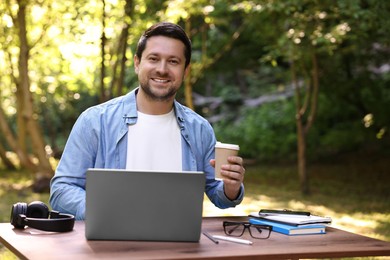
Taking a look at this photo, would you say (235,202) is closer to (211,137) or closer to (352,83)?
(211,137)

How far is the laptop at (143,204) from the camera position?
2.72 m

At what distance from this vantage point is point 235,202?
349 centimetres

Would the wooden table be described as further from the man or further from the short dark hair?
the short dark hair

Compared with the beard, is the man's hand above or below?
below

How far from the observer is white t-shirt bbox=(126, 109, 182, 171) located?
3619 millimetres

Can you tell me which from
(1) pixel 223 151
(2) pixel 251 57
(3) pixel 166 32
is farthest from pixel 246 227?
(2) pixel 251 57

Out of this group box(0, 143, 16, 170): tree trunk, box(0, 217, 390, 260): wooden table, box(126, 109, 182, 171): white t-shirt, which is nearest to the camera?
box(0, 217, 390, 260): wooden table

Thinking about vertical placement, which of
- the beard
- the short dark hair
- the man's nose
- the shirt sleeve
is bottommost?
the shirt sleeve

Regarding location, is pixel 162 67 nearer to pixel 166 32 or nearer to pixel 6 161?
pixel 166 32

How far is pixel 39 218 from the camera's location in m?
3.11

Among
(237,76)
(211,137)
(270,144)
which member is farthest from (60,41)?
(211,137)

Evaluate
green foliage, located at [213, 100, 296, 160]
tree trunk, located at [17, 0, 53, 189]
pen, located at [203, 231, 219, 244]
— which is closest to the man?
pen, located at [203, 231, 219, 244]

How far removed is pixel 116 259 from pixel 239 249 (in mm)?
505

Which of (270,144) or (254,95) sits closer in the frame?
(270,144)
